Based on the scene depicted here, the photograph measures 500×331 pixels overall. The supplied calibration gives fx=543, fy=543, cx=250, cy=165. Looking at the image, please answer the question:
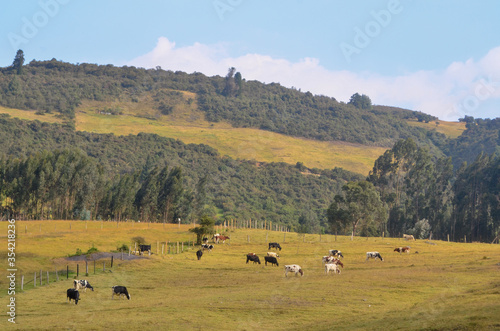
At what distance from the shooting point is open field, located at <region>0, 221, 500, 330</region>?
2798 centimetres

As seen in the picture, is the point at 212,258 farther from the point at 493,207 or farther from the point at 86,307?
the point at 493,207

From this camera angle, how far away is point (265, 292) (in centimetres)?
3759

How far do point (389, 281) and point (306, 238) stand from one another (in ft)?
138

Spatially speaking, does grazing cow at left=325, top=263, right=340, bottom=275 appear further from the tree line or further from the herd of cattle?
the tree line

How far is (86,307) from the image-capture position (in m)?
33.8

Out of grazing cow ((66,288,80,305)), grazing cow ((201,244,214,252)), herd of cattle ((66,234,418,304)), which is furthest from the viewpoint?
grazing cow ((201,244,214,252))

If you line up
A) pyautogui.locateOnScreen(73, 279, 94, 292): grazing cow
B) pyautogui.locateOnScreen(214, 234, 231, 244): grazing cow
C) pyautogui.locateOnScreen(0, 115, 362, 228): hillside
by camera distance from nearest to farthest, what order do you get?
pyautogui.locateOnScreen(73, 279, 94, 292): grazing cow < pyautogui.locateOnScreen(214, 234, 231, 244): grazing cow < pyautogui.locateOnScreen(0, 115, 362, 228): hillside

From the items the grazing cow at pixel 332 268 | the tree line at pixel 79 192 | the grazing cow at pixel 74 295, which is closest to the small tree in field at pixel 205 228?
the grazing cow at pixel 332 268

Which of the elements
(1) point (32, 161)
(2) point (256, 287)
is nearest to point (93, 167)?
(1) point (32, 161)

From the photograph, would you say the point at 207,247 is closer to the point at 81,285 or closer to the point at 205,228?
the point at 205,228

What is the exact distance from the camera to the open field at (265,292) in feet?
91.8

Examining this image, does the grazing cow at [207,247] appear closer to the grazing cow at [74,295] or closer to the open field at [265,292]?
the open field at [265,292]

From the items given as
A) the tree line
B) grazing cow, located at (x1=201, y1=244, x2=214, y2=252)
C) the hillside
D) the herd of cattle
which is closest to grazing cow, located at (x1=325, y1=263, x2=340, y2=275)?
the herd of cattle

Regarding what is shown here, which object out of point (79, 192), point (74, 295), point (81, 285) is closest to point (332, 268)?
point (81, 285)
